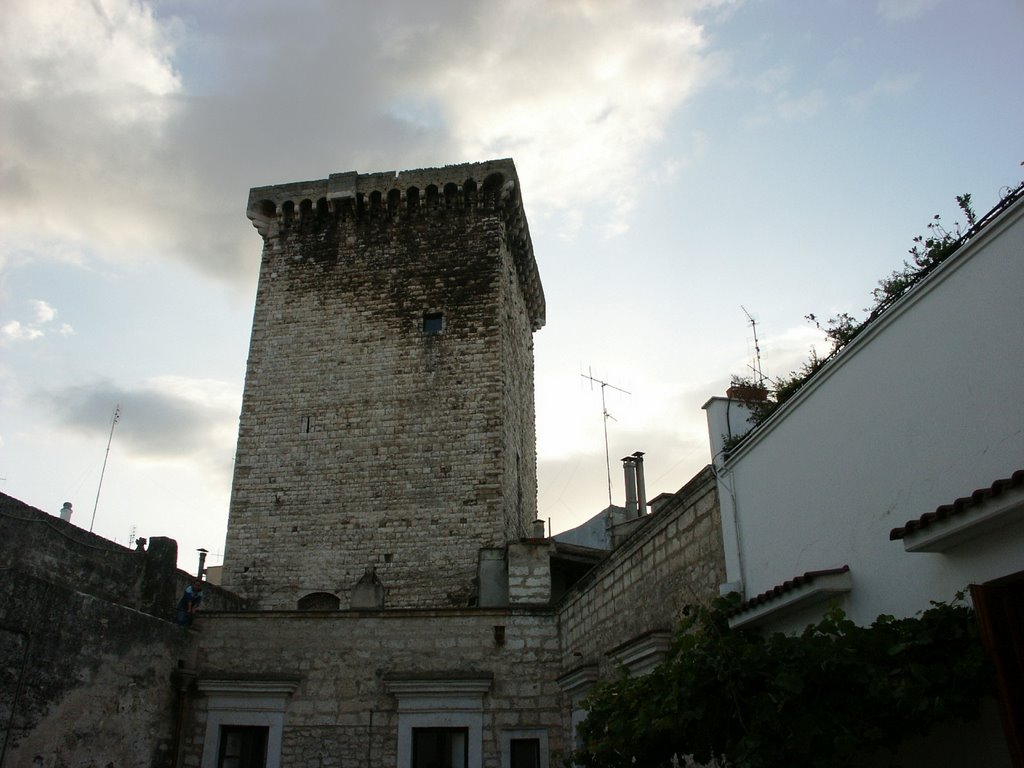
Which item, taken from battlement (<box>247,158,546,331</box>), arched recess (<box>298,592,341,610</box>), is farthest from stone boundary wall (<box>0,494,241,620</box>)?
battlement (<box>247,158,546,331</box>)

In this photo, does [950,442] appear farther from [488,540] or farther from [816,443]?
[488,540]

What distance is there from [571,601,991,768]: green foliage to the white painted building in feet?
1.04

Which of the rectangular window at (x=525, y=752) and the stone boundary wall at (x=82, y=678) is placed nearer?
the stone boundary wall at (x=82, y=678)

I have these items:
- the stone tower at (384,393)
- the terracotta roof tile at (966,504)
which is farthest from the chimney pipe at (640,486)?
the terracotta roof tile at (966,504)

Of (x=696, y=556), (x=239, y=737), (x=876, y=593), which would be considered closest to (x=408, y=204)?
(x=239, y=737)

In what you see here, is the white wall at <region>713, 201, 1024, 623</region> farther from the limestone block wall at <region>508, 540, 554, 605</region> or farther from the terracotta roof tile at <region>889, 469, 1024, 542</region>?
the limestone block wall at <region>508, 540, 554, 605</region>

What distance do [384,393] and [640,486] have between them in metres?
5.66

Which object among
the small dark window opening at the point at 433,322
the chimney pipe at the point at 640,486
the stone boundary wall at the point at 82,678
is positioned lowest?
the stone boundary wall at the point at 82,678

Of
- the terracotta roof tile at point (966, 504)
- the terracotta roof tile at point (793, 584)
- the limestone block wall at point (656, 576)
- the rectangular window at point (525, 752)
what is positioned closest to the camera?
the terracotta roof tile at point (966, 504)

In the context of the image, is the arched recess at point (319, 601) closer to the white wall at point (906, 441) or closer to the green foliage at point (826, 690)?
the white wall at point (906, 441)

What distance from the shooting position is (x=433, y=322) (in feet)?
57.1

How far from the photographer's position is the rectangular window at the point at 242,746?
36.0ft

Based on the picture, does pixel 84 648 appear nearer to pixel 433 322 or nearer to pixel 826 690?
pixel 826 690

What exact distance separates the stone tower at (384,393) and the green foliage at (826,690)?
10612 millimetres
